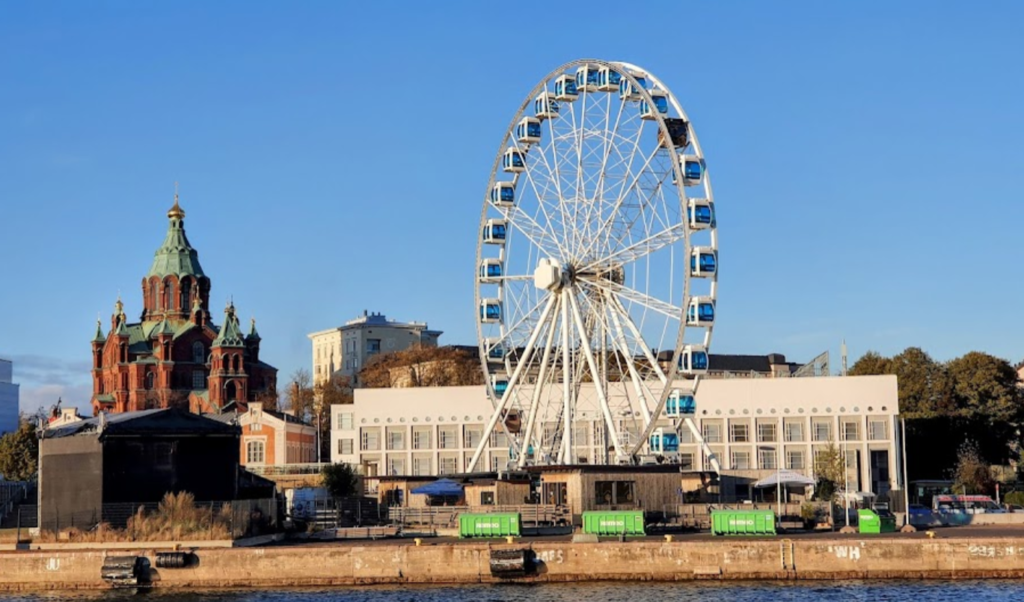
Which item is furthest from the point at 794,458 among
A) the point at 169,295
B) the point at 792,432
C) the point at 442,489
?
the point at 169,295

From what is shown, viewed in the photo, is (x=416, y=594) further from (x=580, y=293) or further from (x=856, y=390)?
(x=856, y=390)

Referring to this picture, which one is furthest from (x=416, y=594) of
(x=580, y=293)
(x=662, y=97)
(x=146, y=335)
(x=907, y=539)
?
(x=146, y=335)

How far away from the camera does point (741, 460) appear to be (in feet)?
356

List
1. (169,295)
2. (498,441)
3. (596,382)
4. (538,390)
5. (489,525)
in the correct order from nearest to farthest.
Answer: (489,525)
(596,382)
(538,390)
(498,441)
(169,295)

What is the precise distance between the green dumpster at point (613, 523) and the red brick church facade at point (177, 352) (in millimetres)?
118810

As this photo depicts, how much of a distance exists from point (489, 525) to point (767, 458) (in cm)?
4738

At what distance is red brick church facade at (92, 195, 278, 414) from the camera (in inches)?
7126

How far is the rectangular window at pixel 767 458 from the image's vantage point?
10806 centimetres

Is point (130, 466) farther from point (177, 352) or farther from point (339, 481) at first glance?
point (177, 352)

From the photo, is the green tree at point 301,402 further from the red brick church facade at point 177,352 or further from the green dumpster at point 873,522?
the green dumpster at point 873,522

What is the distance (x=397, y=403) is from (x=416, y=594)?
5927cm

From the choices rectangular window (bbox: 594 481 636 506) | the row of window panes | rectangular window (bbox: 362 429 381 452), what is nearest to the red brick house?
rectangular window (bbox: 362 429 381 452)

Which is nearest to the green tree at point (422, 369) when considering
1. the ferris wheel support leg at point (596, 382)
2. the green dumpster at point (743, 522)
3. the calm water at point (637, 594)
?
the ferris wheel support leg at point (596, 382)

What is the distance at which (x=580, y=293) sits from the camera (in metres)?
78.9
